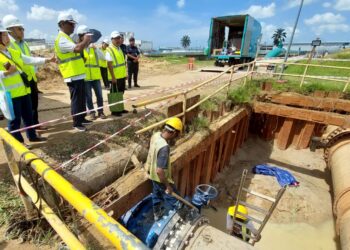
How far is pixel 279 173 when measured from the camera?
7.00 m

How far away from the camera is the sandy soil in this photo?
5.31m

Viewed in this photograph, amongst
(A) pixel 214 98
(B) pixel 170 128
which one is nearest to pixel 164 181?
(B) pixel 170 128

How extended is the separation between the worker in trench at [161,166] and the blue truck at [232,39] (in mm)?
16157

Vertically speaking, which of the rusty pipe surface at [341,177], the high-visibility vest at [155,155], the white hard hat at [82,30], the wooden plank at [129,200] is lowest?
the rusty pipe surface at [341,177]

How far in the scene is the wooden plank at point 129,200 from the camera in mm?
2755

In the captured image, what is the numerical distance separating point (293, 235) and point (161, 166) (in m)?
4.37

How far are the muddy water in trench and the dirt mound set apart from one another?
0.19 metres

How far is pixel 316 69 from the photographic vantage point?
19141 mm

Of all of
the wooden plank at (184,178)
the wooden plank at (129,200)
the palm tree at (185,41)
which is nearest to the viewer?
the wooden plank at (129,200)

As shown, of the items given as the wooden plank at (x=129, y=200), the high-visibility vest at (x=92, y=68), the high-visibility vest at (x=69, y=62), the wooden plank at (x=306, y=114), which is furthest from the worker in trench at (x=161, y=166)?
the wooden plank at (x=306, y=114)

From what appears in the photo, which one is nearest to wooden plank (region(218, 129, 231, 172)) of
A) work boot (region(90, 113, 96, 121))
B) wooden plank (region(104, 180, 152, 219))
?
work boot (region(90, 113, 96, 121))

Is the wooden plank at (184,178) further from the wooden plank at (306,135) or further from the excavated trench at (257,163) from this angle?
the wooden plank at (306,135)

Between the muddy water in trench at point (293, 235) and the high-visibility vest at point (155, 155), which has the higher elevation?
the high-visibility vest at point (155, 155)

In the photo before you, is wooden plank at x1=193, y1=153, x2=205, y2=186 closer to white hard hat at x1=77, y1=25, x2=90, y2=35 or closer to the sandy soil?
the sandy soil
